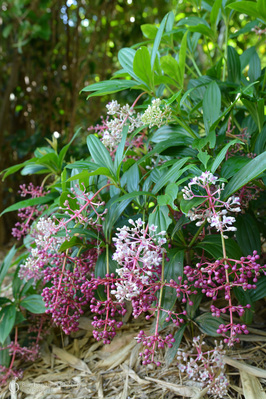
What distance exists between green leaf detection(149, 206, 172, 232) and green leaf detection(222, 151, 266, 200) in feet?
0.37

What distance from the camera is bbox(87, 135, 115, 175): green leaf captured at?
87 cm

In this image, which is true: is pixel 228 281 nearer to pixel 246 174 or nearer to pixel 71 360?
pixel 246 174

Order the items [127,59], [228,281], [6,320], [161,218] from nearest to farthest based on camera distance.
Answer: [228,281] < [161,218] < [127,59] < [6,320]

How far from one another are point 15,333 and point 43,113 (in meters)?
1.84

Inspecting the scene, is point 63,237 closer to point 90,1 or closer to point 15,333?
point 15,333

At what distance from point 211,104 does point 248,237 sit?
32 centimetres

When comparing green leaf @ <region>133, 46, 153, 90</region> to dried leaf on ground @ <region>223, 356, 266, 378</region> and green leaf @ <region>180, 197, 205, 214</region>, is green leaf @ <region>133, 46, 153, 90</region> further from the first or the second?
dried leaf on ground @ <region>223, 356, 266, 378</region>

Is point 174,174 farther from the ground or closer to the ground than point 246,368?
farther from the ground

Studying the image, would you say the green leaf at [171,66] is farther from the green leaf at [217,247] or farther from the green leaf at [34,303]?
the green leaf at [34,303]

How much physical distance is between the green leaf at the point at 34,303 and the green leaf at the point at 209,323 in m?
0.44

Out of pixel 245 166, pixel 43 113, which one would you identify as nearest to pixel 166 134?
pixel 245 166

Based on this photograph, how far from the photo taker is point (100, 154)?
2.92 ft

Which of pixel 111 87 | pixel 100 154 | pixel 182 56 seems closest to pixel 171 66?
pixel 182 56

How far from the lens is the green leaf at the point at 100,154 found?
0.87m
